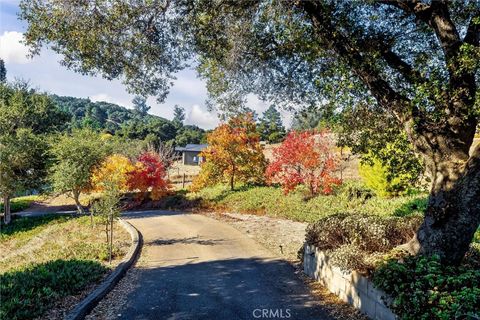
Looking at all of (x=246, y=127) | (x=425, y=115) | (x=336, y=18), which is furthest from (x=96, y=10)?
(x=246, y=127)

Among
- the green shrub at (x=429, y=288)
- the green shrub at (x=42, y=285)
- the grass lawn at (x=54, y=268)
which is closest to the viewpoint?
the green shrub at (x=429, y=288)

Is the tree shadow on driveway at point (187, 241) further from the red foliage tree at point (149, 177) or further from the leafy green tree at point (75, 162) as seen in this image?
the red foliage tree at point (149, 177)

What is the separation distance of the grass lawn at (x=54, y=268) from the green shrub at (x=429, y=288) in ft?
21.4

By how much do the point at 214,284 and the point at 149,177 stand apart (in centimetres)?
2082

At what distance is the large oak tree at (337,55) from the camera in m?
6.44

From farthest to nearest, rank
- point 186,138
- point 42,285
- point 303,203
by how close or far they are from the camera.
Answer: point 186,138 < point 303,203 < point 42,285

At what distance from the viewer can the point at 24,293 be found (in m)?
7.18

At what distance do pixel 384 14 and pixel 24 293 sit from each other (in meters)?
10.0

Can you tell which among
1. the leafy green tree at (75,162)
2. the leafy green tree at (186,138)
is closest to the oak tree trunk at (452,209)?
the leafy green tree at (75,162)

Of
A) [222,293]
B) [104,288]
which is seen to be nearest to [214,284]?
[222,293]

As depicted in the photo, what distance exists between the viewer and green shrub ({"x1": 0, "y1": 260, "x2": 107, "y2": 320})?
6578mm

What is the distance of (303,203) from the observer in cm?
1972

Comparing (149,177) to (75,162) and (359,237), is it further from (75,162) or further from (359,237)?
(359,237)

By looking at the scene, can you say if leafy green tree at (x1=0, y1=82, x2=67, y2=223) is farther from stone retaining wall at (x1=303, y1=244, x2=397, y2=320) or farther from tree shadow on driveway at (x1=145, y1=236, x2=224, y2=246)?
→ stone retaining wall at (x1=303, y1=244, x2=397, y2=320)
